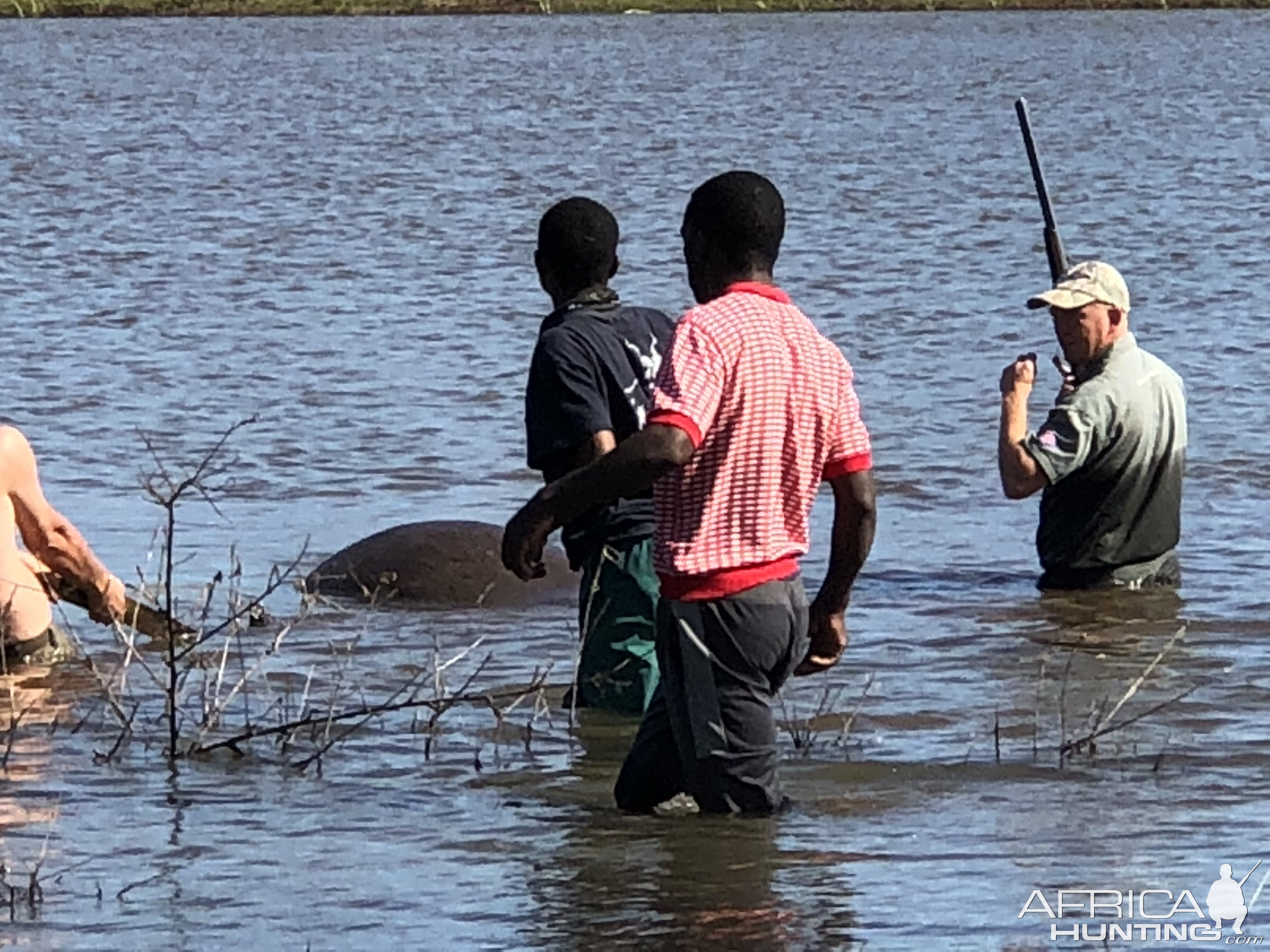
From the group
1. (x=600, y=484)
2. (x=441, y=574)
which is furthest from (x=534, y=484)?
(x=600, y=484)

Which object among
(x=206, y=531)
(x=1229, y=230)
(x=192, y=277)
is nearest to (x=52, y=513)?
(x=206, y=531)

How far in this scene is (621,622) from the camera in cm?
759

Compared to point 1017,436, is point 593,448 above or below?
above

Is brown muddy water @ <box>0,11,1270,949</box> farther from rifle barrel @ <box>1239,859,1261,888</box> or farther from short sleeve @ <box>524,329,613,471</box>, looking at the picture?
short sleeve @ <box>524,329,613,471</box>

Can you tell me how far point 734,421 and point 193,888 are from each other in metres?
1.66

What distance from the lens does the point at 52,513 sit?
29.5 feet

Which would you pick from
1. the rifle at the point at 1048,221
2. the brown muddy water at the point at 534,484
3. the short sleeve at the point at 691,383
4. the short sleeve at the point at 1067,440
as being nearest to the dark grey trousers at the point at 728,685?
the brown muddy water at the point at 534,484

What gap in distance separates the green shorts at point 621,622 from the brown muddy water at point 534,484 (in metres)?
0.30

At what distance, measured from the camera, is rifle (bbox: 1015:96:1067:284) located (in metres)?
10.4

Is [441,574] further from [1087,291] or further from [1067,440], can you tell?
[1087,291]

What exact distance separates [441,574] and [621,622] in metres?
3.03

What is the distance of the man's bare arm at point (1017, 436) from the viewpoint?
9.50 metres

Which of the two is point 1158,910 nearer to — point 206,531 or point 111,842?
point 111,842

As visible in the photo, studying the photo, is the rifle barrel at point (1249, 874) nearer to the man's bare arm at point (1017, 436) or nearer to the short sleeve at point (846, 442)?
the short sleeve at point (846, 442)
